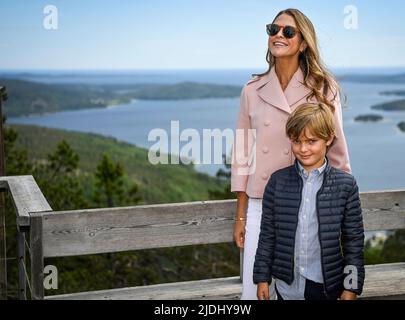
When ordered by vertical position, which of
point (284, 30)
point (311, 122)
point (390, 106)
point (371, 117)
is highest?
point (284, 30)

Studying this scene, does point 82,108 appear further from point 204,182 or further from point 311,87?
point 311,87

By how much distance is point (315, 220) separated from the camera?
2.09 metres

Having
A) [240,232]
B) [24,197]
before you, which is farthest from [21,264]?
→ [240,232]

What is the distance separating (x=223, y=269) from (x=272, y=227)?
16011mm

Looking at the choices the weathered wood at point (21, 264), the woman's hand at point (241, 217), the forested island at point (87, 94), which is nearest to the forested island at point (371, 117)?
the forested island at point (87, 94)

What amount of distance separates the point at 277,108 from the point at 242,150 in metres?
0.19

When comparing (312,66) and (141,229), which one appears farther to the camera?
(141,229)

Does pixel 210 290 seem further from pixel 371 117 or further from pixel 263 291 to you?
pixel 371 117

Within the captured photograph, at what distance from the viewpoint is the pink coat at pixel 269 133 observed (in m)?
2.27

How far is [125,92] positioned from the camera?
1957 inches

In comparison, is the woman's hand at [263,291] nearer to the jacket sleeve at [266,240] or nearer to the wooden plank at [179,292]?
the jacket sleeve at [266,240]

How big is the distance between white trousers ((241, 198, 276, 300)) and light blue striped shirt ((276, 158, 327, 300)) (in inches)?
8.0

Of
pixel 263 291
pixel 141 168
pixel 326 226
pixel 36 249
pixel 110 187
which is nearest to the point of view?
pixel 326 226

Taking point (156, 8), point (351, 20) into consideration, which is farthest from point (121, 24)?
point (351, 20)
